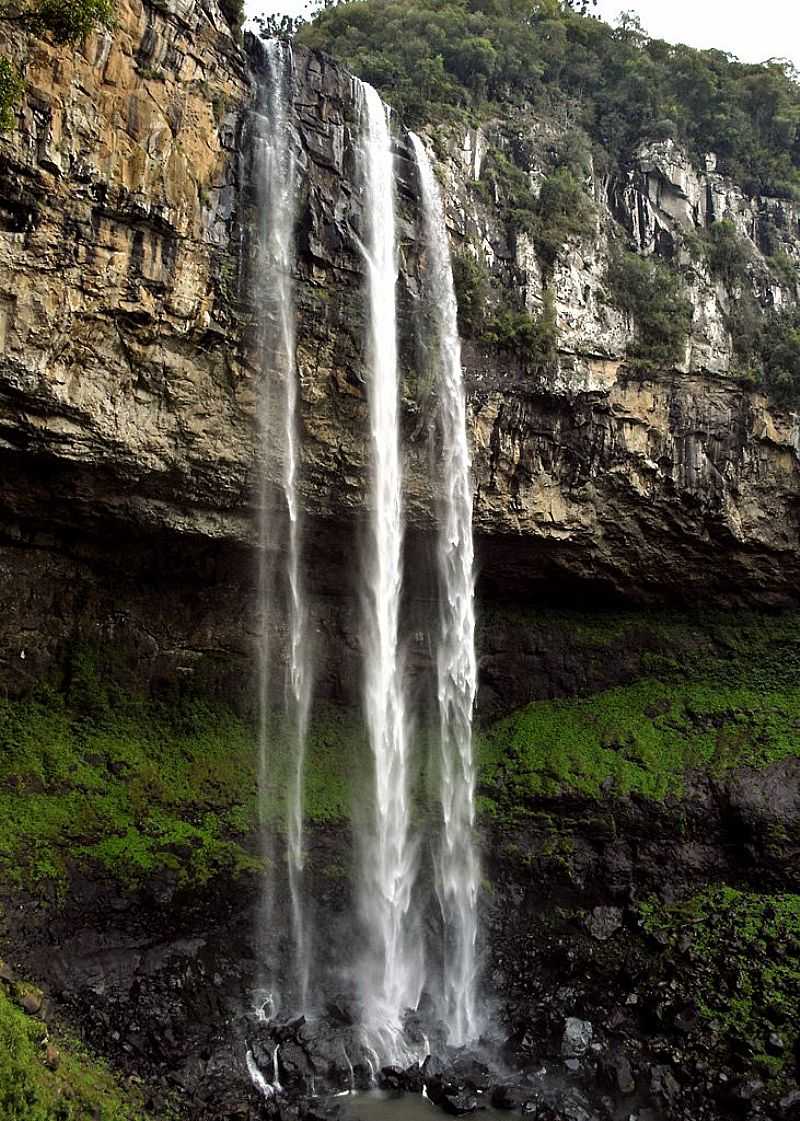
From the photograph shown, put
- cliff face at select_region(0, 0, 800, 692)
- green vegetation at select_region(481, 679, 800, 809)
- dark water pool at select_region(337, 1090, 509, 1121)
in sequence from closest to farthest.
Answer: dark water pool at select_region(337, 1090, 509, 1121), cliff face at select_region(0, 0, 800, 692), green vegetation at select_region(481, 679, 800, 809)

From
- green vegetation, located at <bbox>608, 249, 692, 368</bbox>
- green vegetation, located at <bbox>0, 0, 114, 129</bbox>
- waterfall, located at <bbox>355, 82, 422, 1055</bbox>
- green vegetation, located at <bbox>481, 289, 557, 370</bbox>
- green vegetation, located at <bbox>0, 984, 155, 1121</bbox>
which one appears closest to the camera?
green vegetation, located at <bbox>0, 984, 155, 1121</bbox>

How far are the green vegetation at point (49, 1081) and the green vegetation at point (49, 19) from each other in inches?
448

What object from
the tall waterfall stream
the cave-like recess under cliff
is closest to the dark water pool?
the cave-like recess under cliff

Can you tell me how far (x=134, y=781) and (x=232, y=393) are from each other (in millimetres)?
7417

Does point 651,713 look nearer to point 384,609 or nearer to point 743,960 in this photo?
point 743,960

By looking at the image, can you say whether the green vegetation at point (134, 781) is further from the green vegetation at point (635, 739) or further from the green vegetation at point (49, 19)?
the green vegetation at point (49, 19)

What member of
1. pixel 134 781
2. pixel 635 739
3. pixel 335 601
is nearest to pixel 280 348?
pixel 335 601

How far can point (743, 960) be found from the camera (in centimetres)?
1288

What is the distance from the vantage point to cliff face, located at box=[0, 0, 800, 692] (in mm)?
12469

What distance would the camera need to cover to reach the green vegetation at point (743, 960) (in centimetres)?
1151

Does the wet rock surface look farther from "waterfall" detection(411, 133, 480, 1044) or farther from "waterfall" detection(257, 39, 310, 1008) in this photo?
"waterfall" detection(411, 133, 480, 1044)

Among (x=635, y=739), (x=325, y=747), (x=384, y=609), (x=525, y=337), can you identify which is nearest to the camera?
(x=384, y=609)

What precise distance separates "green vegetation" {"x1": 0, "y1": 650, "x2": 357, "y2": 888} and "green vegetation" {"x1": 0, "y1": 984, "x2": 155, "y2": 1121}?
3735mm

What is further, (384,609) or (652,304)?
(652,304)
